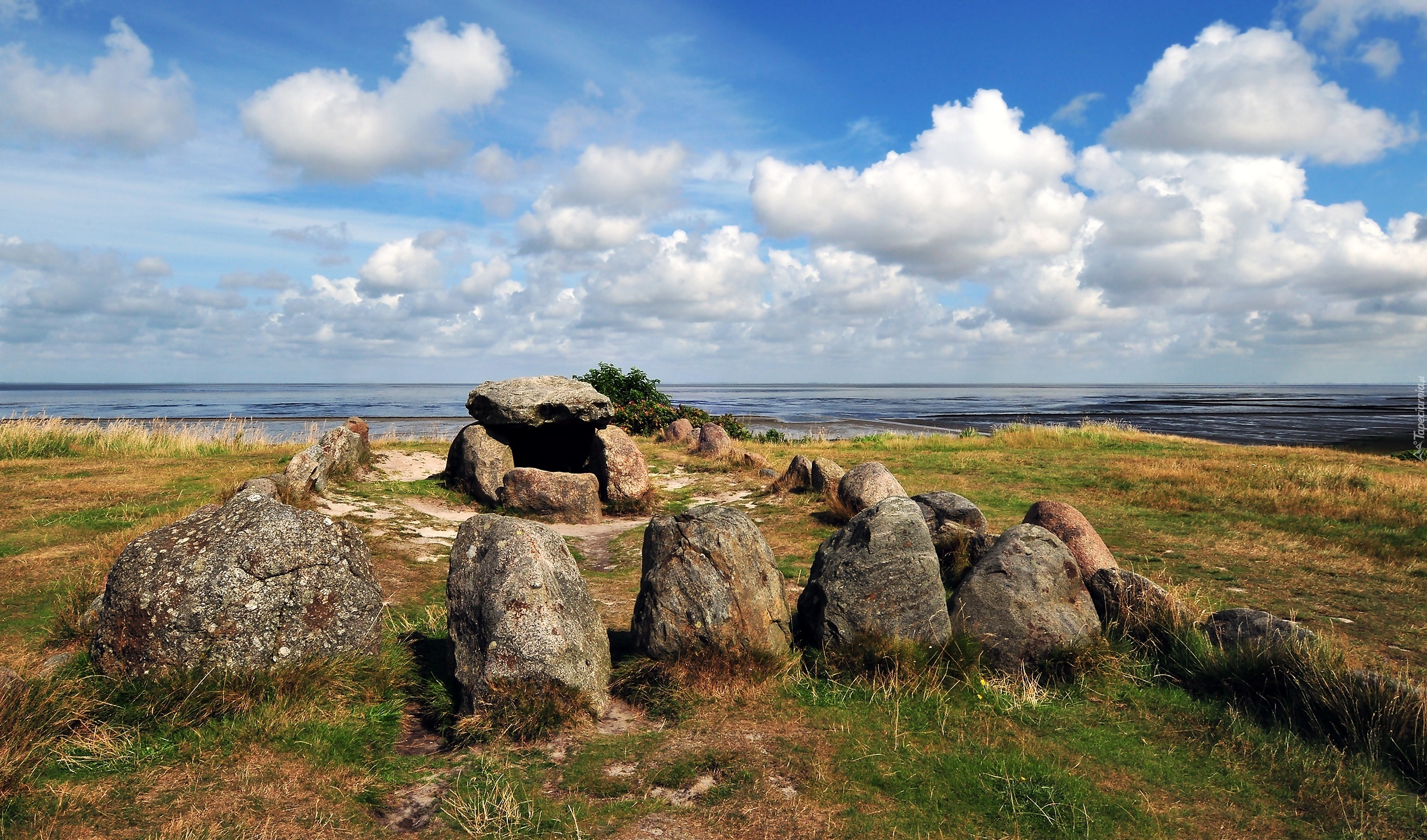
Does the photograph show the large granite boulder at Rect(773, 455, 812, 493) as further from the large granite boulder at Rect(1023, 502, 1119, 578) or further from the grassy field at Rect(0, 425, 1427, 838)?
the grassy field at Rect(0, 425, 1427, 838)

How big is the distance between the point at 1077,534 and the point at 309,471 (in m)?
13.9

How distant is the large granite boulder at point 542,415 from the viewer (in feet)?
Result: 59.5

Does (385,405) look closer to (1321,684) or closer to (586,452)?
(586,452)

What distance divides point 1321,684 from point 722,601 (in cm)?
526

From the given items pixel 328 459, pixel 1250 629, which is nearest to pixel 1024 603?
pixel 1250 629

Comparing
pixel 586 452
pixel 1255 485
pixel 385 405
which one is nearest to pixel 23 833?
pixel 586 452

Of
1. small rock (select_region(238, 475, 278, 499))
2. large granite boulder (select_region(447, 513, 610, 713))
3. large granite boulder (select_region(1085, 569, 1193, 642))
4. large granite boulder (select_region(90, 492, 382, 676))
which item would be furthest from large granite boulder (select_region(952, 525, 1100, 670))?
small rock (select_region(238, 475, 278, 499))

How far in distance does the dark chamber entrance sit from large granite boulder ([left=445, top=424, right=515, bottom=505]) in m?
1.49

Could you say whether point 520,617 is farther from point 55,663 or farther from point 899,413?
point 899,413

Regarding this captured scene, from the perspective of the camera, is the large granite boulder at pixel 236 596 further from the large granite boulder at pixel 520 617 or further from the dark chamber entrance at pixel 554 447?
the dark chamber entrance at pixel 554 447

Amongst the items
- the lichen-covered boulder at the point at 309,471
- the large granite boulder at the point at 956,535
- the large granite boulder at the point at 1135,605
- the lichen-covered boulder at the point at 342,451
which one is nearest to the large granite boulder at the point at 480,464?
the lichen-covered boulder at the point at 342,451

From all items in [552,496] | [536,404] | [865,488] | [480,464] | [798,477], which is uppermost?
[536,404]

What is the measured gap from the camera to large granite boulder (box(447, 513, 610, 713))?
6328mm

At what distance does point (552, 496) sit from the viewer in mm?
15914
